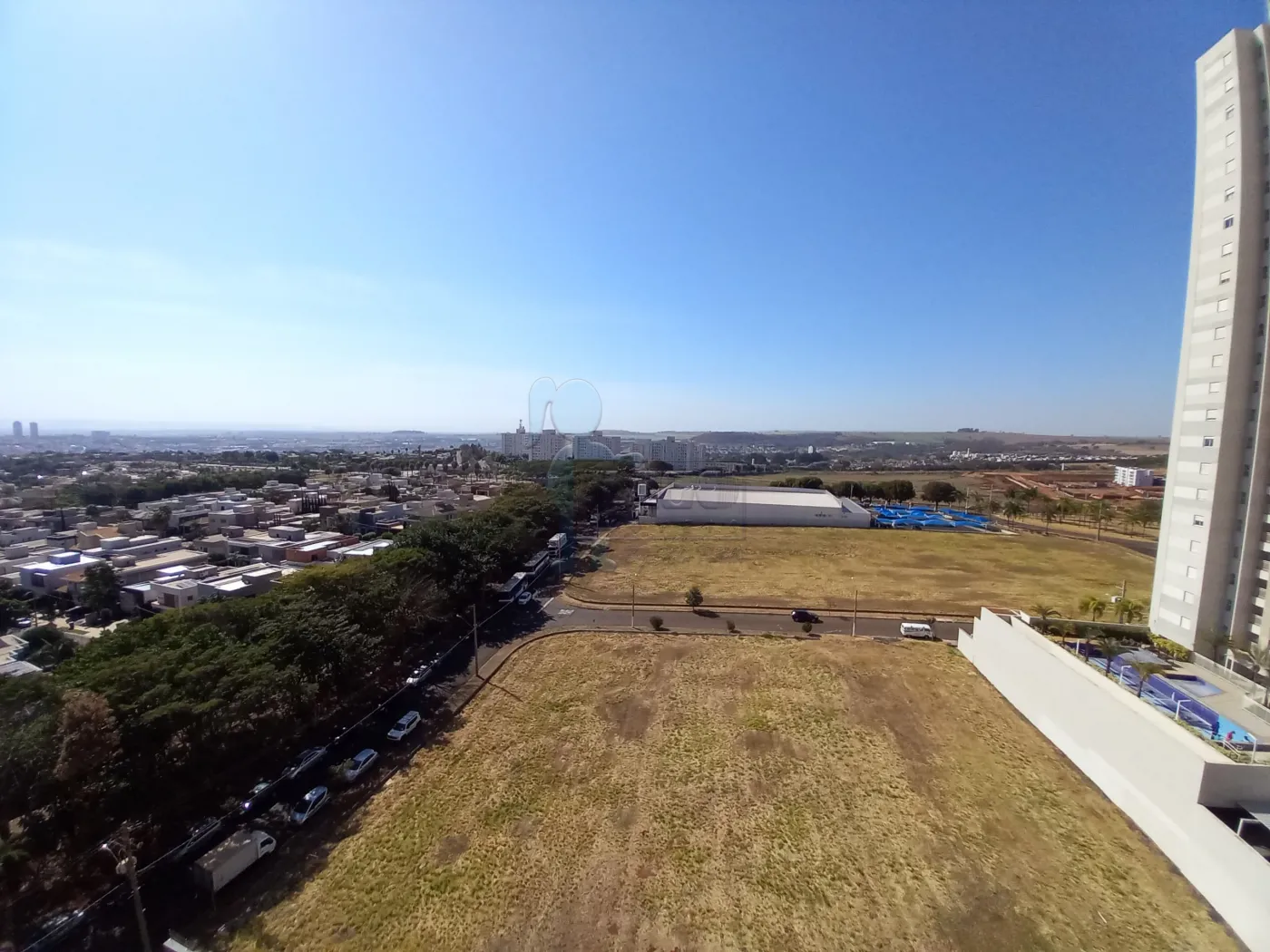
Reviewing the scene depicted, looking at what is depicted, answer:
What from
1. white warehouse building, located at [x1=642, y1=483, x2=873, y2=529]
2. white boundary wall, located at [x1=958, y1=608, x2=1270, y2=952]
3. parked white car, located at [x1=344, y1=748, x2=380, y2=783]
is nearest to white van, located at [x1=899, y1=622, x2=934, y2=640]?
white boundary wall, located at [x1=958, y1=608, x2=1270, y2=952]

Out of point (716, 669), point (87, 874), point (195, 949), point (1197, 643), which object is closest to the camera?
point (195, 949)

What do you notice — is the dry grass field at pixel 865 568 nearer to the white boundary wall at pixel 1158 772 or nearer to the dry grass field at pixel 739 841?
the white boundary wall at pixel 1158 772

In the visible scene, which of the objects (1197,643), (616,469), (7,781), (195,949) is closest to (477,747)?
(195,949)

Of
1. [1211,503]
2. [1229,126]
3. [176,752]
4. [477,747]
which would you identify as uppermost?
[1229,126]

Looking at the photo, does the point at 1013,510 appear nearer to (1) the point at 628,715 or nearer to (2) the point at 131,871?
(1) the point at 628,715

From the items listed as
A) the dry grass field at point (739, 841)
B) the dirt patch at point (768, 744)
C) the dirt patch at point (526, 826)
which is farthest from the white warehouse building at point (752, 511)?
the dirt patch at point (526, 826)

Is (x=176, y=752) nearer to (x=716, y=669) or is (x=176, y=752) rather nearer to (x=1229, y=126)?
(x=716, y=669)

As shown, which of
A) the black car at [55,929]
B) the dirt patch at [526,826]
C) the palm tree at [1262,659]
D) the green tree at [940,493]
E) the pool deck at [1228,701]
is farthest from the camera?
the green tree at [940,493]
